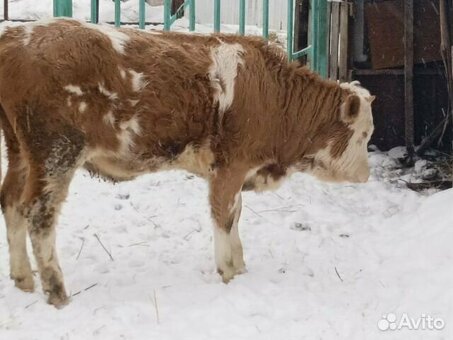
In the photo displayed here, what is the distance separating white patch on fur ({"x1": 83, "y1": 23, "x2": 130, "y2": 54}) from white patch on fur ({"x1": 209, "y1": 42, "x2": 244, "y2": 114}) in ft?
2.30

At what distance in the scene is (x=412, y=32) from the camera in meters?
9.41

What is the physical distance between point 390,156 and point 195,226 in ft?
13.8

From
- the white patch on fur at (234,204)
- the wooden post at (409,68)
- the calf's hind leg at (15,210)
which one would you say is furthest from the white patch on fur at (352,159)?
the wooden post at (409,68)

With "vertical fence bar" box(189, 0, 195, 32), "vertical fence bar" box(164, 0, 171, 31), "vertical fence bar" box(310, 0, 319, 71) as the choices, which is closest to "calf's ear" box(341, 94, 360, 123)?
"vertical fence bar" box(164, 0, 171, 31)

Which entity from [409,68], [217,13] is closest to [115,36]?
[217,13]

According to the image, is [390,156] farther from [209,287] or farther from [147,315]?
[147,315]

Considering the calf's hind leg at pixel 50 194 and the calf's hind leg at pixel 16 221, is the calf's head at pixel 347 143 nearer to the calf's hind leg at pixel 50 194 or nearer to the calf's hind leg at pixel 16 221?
the calf's hind leg at pixel 50 194

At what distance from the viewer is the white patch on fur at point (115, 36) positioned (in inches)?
184

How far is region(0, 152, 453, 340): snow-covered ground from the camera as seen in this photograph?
13.3ft

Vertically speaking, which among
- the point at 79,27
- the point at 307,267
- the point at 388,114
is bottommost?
the point at 307,267

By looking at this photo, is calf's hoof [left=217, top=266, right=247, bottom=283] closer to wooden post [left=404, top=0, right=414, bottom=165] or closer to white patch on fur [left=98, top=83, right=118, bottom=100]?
white patch on fur [left=98, top=83, right=118, bottom=100]

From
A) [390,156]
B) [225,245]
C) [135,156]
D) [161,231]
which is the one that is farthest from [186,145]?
[390,156]

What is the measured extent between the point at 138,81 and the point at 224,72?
743 mm

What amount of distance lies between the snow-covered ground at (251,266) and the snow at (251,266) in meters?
0.01
